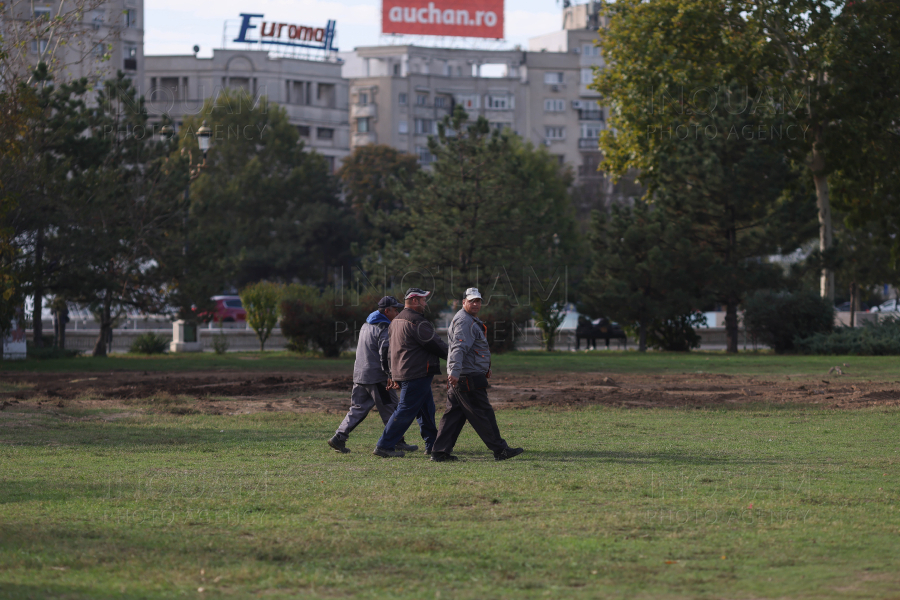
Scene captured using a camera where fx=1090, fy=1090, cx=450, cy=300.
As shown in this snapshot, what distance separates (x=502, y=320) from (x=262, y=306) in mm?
8199

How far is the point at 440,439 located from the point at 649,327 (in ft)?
86.8

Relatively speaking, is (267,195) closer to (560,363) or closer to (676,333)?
(676,333)

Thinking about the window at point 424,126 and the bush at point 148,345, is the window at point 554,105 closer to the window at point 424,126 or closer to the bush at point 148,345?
the window at point 424,126

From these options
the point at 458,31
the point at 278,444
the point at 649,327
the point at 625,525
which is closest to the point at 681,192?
the point at 649,327

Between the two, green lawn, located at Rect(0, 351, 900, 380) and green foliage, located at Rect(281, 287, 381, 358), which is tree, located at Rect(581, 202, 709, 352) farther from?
green foliage, located at Rect(281, 287, 381, 358)

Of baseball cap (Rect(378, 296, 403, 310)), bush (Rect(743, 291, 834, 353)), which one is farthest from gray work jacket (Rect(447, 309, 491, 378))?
bush (Rect(743, 291, 834, 353))

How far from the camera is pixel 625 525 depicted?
26.4 ft

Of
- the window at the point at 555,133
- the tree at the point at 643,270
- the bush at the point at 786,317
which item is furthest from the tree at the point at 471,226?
the window at the point at 555,133

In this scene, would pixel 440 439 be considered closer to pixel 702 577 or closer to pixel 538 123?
pixel 702 577

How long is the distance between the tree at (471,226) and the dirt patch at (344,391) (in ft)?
34.4

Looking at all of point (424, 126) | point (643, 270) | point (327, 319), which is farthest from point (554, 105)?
point (327, 319)

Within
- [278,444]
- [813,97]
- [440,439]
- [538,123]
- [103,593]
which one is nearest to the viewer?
[103,593]

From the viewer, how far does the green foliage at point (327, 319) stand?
31688 mm

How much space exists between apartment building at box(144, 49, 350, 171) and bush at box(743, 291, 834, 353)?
62042mm
